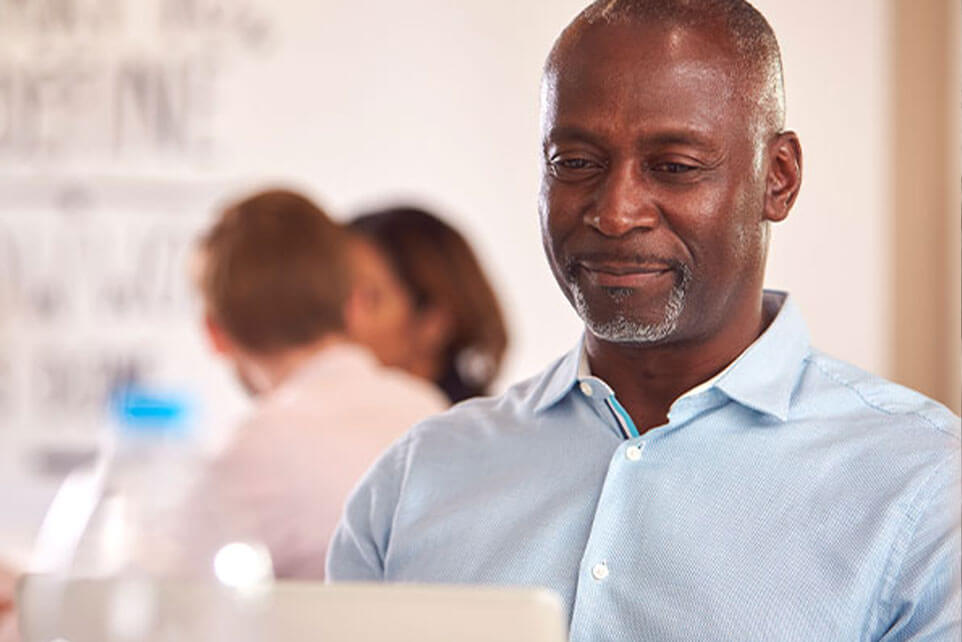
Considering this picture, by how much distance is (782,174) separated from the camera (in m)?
0.80

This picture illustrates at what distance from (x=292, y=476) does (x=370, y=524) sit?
0.54 meters

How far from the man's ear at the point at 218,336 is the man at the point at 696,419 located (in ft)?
2.53

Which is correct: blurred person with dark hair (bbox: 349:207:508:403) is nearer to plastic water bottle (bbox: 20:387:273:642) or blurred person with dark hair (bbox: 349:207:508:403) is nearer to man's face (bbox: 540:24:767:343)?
plastic water bottle (bbox: 20:387:273:642)

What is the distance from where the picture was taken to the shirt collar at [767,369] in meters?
0.82

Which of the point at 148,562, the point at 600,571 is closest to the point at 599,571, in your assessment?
the point at 600,571

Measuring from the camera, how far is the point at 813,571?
76 centimetres

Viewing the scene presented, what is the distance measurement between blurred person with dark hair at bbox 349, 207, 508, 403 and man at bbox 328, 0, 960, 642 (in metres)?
1.21

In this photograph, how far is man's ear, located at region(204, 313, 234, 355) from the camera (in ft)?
5.23

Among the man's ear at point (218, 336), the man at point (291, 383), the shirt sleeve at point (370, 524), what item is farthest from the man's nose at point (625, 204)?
the man's ear at point (218, 336)

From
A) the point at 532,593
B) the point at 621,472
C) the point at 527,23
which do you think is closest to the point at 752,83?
the point at 621,472

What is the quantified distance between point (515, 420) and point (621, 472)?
0.11 m

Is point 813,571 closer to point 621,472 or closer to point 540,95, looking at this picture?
point 621,472

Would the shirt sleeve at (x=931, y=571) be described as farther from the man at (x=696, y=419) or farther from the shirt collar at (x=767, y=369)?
the shirt collar at (x=767, y=369)

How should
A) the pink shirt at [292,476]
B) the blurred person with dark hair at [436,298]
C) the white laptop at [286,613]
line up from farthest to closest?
the blurred person with dark hair at [436,298] → the pink shirt at [292,476] → the white laptop at [286,613]
